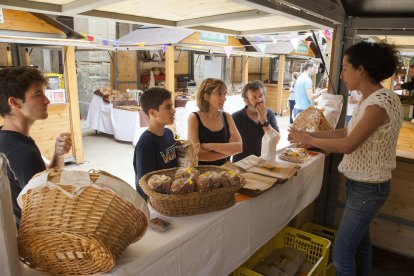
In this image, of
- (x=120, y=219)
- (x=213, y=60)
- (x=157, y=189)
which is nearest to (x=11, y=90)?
(x=157, y=189)

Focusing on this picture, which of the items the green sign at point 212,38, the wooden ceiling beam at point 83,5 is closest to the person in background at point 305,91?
the green sign at point 212,38

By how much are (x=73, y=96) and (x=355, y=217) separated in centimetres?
516

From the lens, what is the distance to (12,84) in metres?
1.57

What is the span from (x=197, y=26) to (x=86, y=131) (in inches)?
265

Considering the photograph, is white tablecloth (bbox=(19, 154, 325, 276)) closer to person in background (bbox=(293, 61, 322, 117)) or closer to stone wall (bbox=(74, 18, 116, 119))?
person in background (bbox=(293, 61, 322, 117))

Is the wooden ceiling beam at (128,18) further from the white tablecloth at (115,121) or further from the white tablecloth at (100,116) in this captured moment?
the white tablecloth at (100,116)

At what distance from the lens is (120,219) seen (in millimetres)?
1021

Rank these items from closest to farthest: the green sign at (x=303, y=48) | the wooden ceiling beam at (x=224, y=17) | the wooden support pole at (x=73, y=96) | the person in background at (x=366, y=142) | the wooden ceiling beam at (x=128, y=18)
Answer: the person in background at (x=366, y=142)
the wooden ceiling beam at (x=128, y=18)
the wooden ceiling beam at (x=224, y=17)
the wooden support pole at (x=73, y=96)
the green sign at (x=303, y=48)

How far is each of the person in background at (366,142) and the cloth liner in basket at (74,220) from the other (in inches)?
51.6

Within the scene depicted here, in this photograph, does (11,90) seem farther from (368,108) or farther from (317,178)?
(317,178)

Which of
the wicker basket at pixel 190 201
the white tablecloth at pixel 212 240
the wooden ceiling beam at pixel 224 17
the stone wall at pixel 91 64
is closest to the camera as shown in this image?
the white tablecloth at pixel 212 240

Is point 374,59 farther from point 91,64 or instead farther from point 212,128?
point 91,64

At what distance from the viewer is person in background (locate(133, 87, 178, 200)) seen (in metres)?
1.88

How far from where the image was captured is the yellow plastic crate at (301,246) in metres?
2.25
